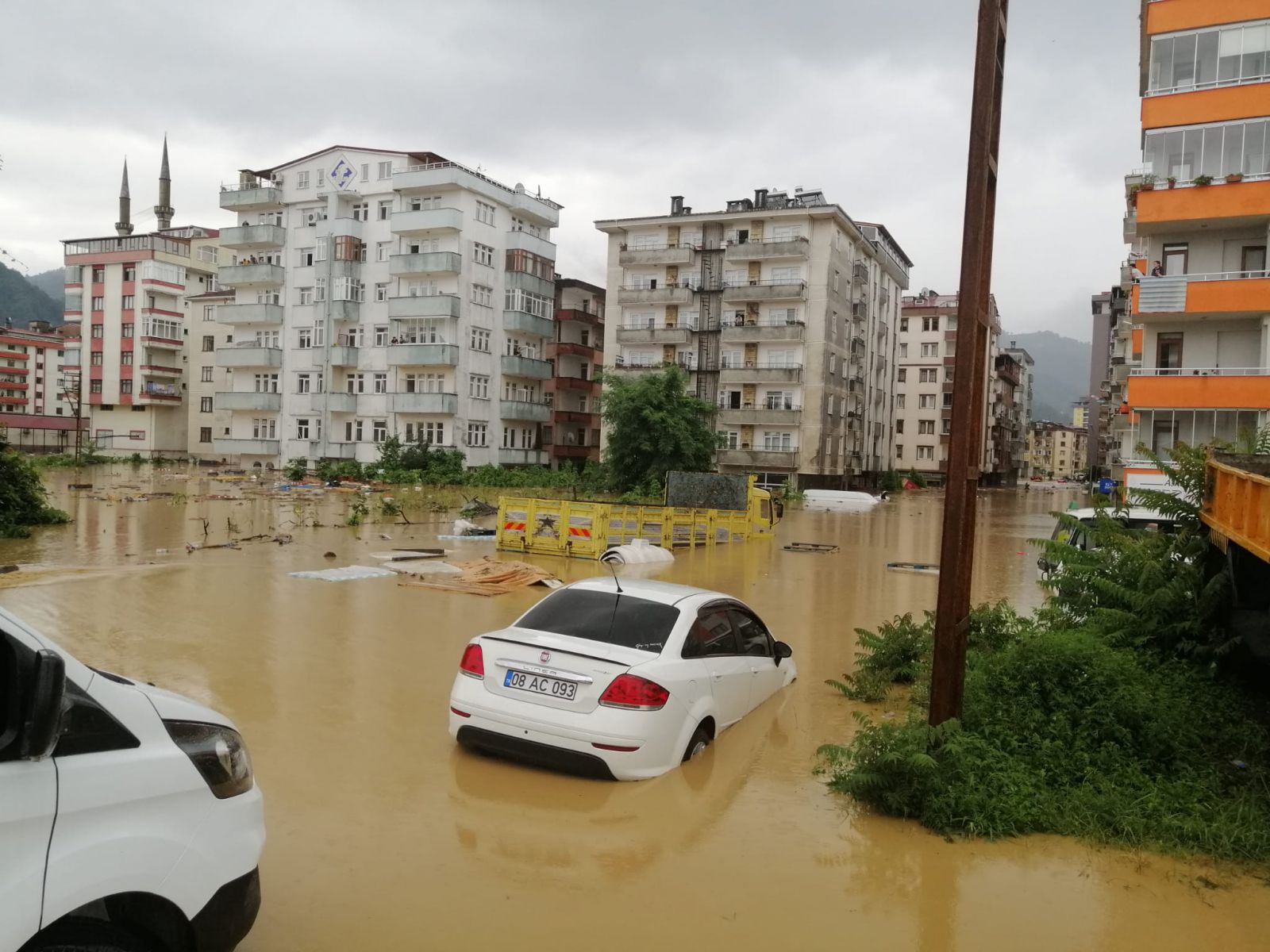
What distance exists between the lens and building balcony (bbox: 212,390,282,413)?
61.9m

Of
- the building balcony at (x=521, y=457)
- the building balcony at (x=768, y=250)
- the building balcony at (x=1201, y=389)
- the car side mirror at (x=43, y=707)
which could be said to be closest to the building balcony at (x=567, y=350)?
the building balcony at (x=521, y=457)

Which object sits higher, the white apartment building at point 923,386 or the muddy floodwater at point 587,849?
the white apartment building at point 923,386

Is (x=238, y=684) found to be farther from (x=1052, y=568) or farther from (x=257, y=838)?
(x=1052, y=568)

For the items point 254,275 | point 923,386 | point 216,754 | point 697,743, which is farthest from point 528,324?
point 216,754

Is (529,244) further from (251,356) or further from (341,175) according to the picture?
(251,356)

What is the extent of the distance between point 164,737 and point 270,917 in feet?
5.87

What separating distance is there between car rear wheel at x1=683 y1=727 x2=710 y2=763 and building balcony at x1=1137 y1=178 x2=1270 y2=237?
30.1m

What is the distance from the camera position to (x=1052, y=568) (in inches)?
529

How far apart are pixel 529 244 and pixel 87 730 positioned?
61.1 m

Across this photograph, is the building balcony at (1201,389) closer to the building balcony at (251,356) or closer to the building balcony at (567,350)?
the building balcony at (567,350)

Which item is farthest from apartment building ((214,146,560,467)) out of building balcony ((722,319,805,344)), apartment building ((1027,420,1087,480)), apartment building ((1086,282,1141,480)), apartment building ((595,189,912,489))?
apartment building ((1027,420,1087,480))

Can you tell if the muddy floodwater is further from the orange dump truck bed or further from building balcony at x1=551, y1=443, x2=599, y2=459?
building balcony at x1=551, y1=443, x2=599, y2=459

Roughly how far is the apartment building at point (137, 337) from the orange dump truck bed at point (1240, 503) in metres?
74.6

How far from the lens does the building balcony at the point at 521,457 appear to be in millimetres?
61250
